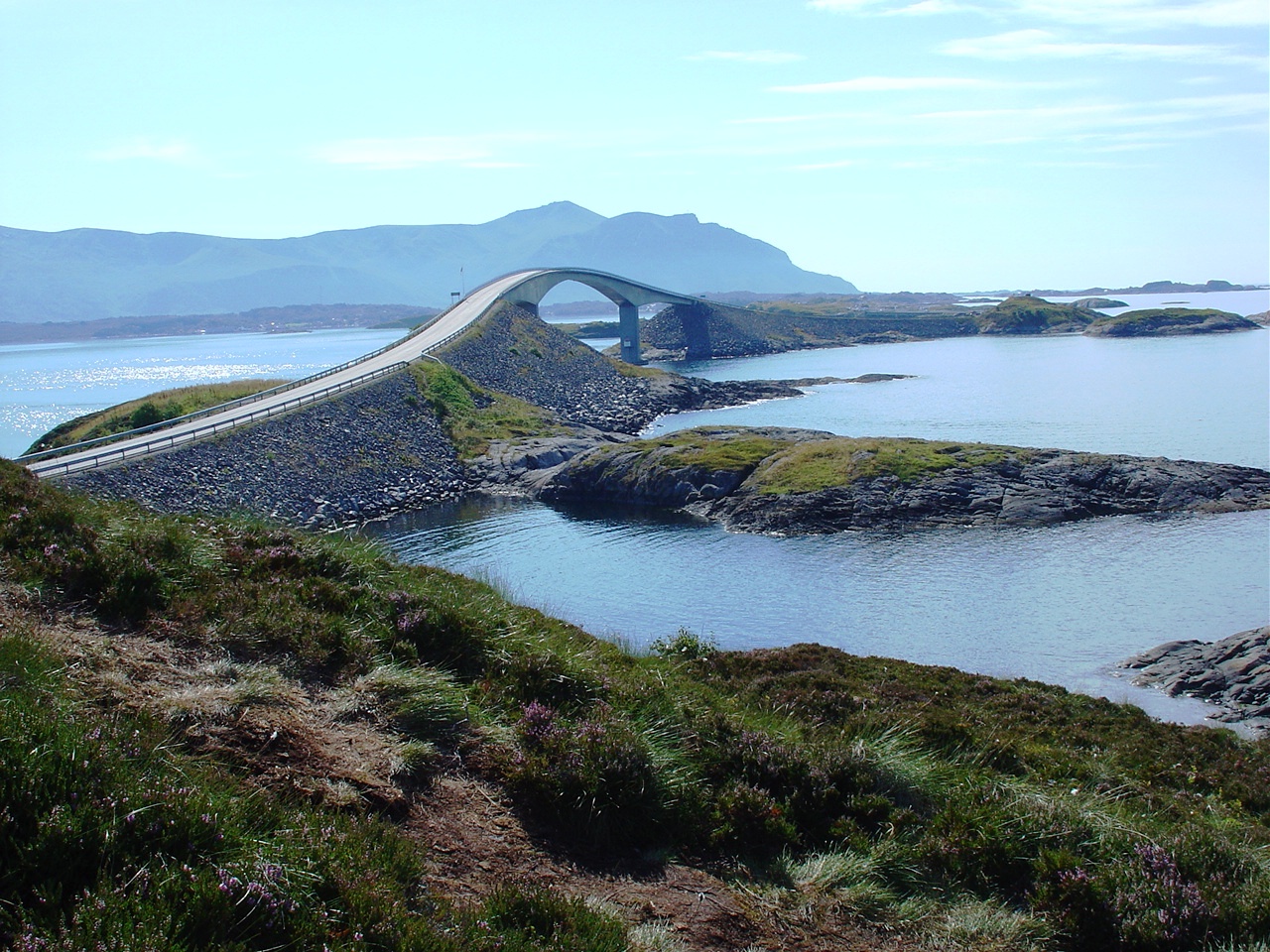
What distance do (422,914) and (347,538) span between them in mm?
8030

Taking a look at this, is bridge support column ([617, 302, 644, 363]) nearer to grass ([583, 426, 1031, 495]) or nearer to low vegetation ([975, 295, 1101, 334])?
grass ([583, 426, 1031, 495])

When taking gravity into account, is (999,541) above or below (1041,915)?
below

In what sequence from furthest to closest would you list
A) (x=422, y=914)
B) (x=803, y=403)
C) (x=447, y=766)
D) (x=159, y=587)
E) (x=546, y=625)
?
(x=803, y=403) → (x=546, y=625) → (x=159, y=587) → (x=447, y=766) → (x=422, y=914)

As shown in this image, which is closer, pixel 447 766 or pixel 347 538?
pixel 447 766

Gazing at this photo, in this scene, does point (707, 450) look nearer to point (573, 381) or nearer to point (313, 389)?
point (313, 389)

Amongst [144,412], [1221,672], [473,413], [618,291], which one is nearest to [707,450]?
[473,413]

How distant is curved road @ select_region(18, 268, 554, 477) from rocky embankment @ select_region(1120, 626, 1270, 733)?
95.7ft

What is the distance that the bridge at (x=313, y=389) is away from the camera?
1661 inches

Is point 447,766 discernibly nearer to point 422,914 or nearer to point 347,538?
point 422,914

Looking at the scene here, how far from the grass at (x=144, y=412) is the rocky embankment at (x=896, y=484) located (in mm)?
23132

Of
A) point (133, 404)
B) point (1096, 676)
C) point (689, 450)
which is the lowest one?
point (1096, 676)

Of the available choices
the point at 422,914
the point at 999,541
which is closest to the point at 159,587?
the point at 422,914

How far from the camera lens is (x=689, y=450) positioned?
5516 centimetres

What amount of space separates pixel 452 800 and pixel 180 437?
44.9 meters
